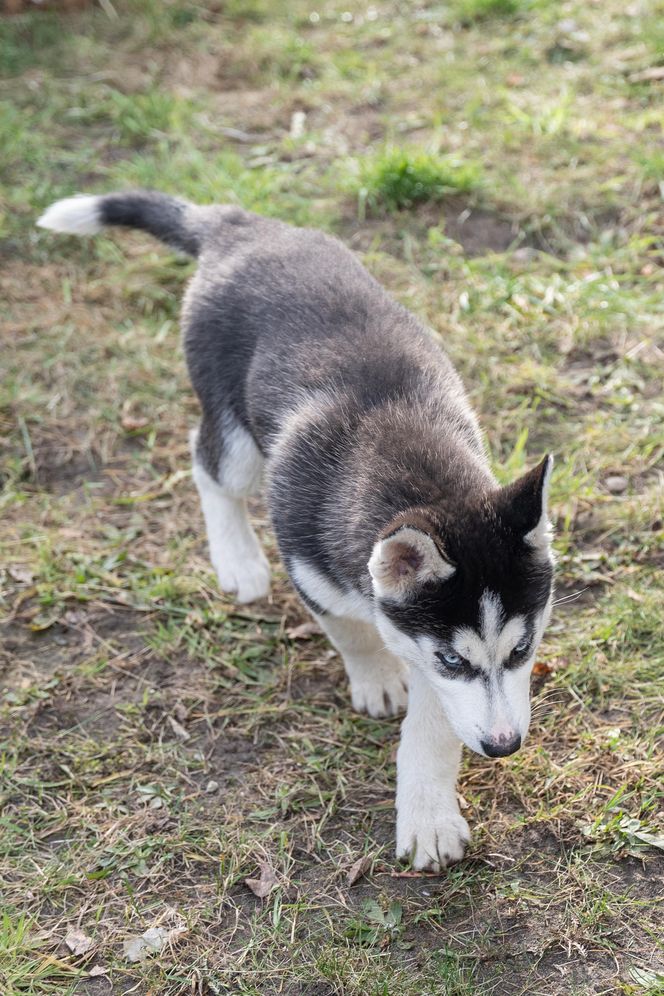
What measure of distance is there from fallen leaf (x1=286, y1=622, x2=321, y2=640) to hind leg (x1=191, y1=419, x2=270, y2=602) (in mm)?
208

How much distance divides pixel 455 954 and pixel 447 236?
13.2 ft

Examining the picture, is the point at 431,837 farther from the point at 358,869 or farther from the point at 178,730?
the point at 178,730

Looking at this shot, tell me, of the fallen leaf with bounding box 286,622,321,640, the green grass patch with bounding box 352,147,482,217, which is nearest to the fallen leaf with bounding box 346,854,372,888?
the fallen leaf with bounding box 286,622,321,640

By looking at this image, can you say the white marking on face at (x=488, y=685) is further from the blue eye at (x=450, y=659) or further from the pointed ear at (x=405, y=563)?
the pointed ear at (x=405, y=563)

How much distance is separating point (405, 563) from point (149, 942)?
4.31 ft

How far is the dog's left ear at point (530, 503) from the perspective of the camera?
2.88 meters

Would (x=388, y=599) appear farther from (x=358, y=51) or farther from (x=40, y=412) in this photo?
(x=358, y=51)

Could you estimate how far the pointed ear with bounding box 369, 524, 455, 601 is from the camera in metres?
2.79

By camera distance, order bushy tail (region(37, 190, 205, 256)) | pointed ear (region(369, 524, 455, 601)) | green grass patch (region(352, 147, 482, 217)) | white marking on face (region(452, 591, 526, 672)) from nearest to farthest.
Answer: pointed ear (region(369, 524, 455, 601)), white marking on face (region(452, 591, 526, 672)), bushy tail (region(37, 190, 205, 256)), green grass patch (region(352, 147, 482, 217))

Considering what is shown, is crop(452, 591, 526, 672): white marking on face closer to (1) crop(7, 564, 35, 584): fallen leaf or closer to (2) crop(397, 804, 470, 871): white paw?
(2) crop(397, 804, 470, 871): white paw

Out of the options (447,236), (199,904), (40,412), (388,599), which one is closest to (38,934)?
(199,904)

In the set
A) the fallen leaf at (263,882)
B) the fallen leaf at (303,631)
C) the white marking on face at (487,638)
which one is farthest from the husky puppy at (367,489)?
the fallen leaf at (263,882)

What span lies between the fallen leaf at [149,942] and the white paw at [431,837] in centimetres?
69

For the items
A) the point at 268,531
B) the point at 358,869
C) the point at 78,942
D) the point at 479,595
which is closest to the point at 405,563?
the point at 479,595
